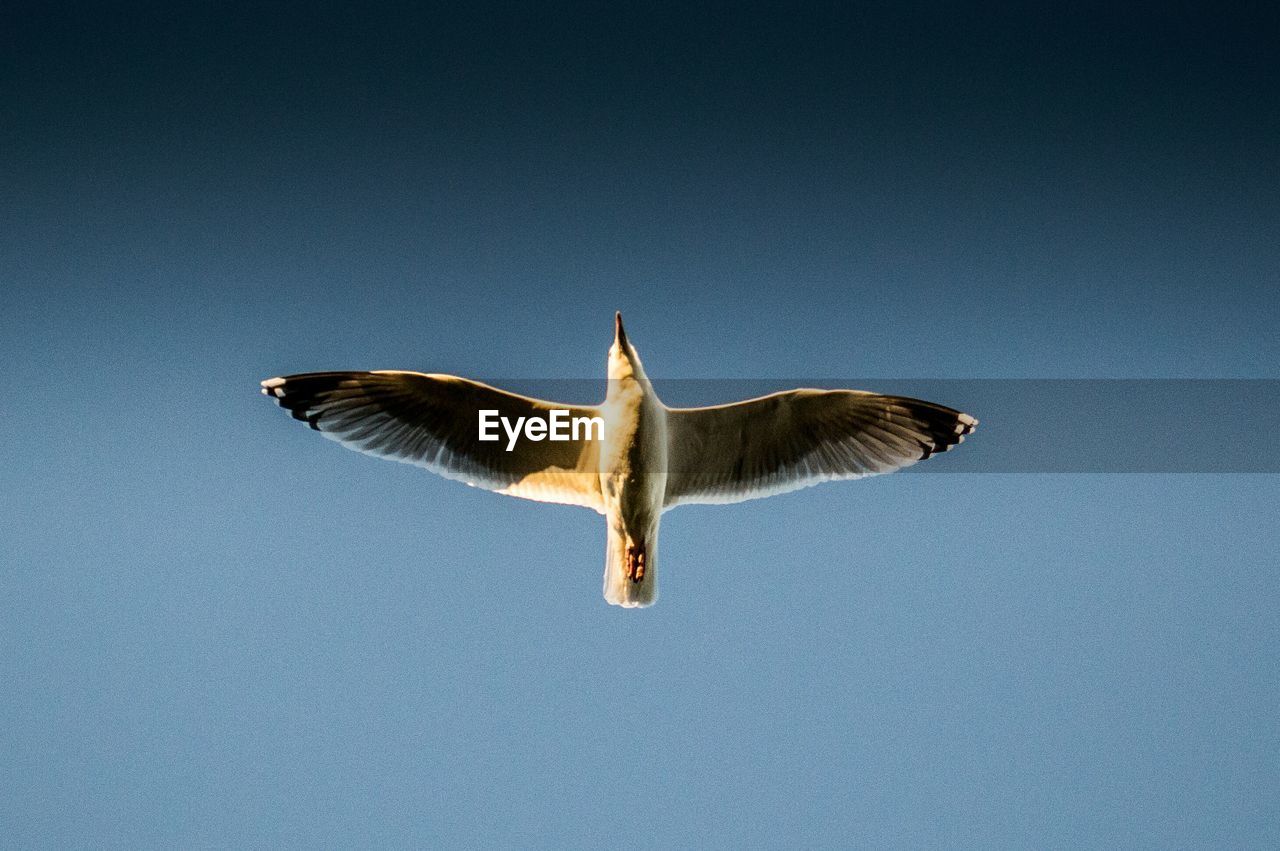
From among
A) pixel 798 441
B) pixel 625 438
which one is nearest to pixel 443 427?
pixel 625 438

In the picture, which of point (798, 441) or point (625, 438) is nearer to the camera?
point (625, 438)

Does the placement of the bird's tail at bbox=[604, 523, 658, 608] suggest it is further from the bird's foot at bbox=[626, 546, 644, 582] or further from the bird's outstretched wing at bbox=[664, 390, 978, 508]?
the bird's outstretched wing at bbox=[664, 390, 978, 508]

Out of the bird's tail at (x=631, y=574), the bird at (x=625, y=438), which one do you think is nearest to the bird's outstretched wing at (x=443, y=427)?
the bird at (x=625, y=438)

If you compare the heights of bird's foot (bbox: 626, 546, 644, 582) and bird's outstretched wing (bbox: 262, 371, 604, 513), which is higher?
bird's outstretched wing (bbox: 262, 371, 604, 513)

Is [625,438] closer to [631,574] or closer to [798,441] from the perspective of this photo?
[631,574]

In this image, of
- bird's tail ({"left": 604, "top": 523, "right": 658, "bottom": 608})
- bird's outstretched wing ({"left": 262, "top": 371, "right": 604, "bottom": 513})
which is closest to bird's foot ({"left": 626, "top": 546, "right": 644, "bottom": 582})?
bird's tail ({"left": 604, "top": 523, "right": 658, "bottom": 608})

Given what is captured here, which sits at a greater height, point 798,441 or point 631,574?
point 798,441

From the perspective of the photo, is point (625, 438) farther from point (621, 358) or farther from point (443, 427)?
point (443, 427)
